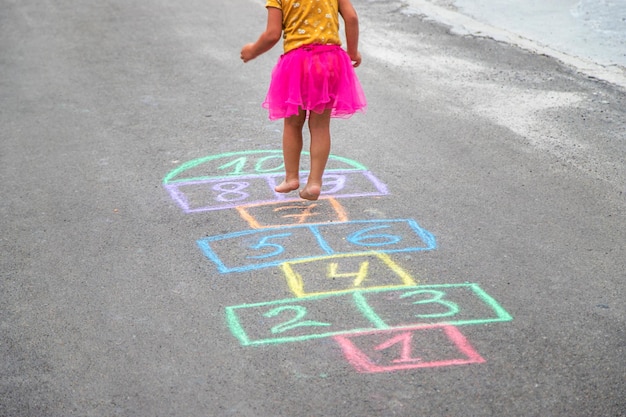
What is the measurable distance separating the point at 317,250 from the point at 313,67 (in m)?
1.15

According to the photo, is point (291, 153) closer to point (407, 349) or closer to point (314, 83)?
point (314, 83)

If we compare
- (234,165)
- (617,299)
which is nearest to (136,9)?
(234,165)

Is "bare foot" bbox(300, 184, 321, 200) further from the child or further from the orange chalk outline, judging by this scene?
the orange chalk outline

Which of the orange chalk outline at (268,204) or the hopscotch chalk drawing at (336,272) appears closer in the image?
the hopscotch chalk drawing at (336,272)

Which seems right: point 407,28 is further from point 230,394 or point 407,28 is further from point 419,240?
point 230,394

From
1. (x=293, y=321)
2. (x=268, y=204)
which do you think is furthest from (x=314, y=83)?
(x=293, y=321)

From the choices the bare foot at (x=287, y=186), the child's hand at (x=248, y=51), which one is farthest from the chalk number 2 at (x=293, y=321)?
the child's hand at (x=248, y=51)

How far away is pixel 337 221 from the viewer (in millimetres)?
5051

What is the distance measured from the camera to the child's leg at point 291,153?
17.7 feet

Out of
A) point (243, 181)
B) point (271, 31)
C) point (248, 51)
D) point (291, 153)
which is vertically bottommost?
point (243, 181)

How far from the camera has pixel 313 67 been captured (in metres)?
5.09

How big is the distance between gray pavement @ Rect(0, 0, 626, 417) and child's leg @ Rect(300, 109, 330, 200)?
0.15 metres

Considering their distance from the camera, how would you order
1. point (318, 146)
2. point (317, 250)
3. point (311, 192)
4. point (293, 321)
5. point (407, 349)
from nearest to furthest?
point (407, 349) < point (293, 321) < point (317, 250) < point (311, 192) < point (318, 146)

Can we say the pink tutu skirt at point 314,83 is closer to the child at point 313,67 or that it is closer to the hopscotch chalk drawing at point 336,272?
the child at point 313,67
